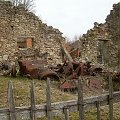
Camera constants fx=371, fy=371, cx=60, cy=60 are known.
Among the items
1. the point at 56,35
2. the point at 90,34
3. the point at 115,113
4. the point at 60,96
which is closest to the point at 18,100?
the point at 60,96

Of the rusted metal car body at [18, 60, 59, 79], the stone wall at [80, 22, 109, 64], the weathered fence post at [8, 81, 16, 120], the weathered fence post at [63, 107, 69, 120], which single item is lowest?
the weathered fence post at [63, 107, 69, 120]

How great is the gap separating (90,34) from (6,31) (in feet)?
13.9

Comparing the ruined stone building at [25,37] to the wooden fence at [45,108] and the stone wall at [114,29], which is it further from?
the wooden fence at [45,108]

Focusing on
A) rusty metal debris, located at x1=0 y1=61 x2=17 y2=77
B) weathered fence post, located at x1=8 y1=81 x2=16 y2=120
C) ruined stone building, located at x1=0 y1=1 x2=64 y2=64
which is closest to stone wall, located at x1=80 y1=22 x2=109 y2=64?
ruined stone building, located at x1=0 y1=1 x2=64 y2=64

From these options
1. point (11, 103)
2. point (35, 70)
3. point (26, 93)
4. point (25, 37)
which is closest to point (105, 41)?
point (25, 37)

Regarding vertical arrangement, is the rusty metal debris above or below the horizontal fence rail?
above

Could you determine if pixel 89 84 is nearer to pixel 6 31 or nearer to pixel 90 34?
pixel 6 31

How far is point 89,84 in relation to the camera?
9.98m

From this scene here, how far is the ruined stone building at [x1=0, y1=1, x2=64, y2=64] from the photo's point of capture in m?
14.9

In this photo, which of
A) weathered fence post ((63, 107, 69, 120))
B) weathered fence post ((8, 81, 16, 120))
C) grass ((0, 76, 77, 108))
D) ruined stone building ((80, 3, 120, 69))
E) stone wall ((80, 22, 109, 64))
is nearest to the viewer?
weathered fence post ((8, 81, 16, 120))

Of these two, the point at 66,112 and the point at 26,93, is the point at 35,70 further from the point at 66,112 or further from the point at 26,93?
the point at 66,112

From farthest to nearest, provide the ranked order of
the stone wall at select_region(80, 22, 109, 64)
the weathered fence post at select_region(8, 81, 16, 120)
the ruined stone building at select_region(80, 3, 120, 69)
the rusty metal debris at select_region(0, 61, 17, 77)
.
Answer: the ruined stone building at select_region(80, 3, 120, 69)
the stone wall at select_region(80, 22, 109, 64)
the rusty metal debris at select_region(0, 61, 17, 77)
the weathered fence post at select_region(8, 81, 16, 120)

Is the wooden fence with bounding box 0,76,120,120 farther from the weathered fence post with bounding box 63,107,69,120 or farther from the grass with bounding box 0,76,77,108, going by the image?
the grass with bounding box 0,76,77,108

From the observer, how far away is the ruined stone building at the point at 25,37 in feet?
49.0
